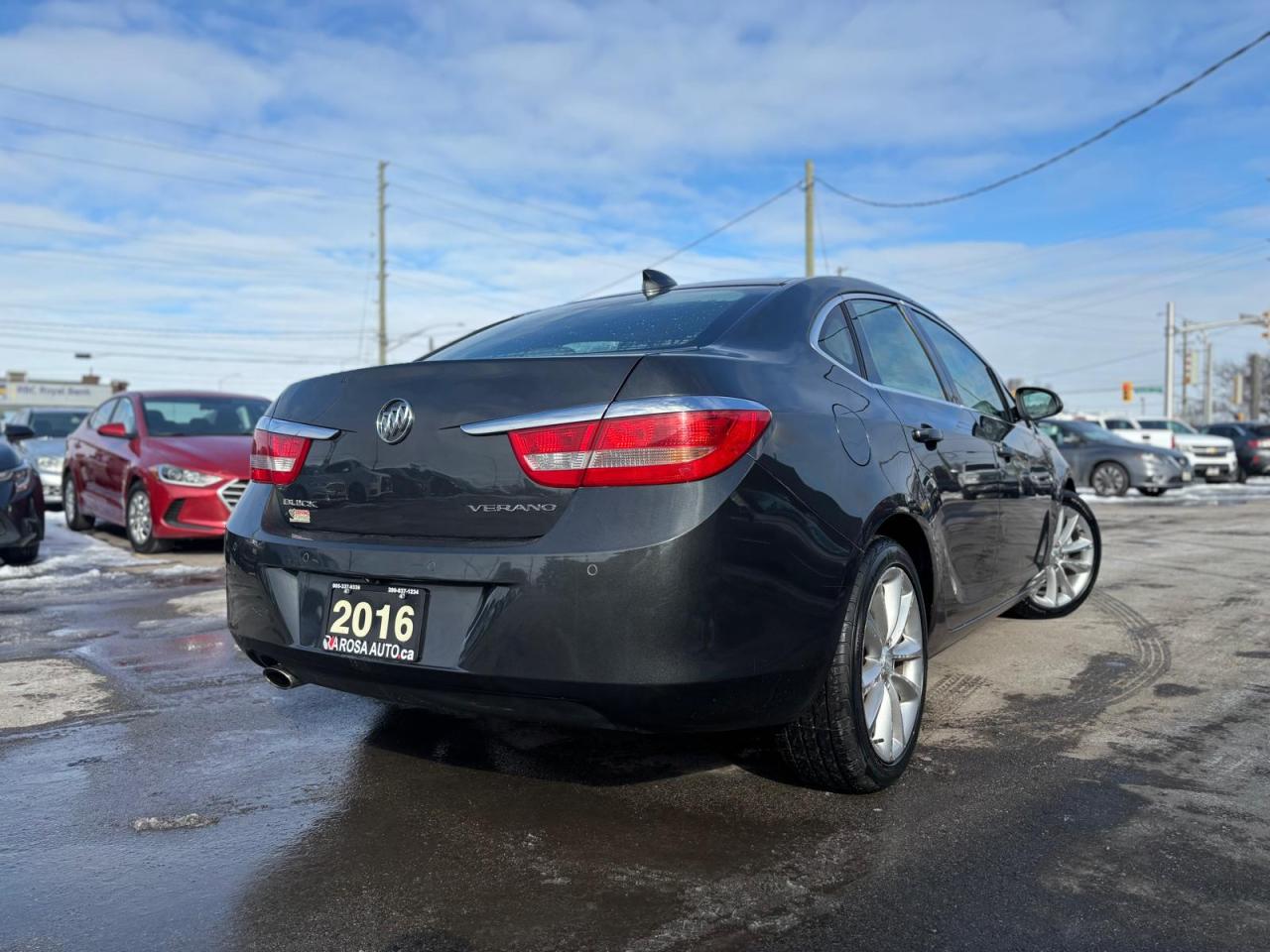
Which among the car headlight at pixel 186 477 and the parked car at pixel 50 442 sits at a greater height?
the parked car at pixel 50 442

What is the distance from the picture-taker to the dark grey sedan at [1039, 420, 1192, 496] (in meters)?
18.0

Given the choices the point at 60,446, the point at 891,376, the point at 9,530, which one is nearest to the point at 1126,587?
the point at 891,376

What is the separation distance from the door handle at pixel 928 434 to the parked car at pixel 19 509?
7.01 meters

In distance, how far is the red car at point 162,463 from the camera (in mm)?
8742

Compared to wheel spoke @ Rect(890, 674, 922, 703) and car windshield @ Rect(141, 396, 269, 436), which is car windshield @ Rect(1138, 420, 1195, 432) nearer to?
car windshield @ Rect(141, 396, 269, 436)

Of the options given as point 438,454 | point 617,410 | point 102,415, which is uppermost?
point 102,415

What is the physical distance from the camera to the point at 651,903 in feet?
7.79

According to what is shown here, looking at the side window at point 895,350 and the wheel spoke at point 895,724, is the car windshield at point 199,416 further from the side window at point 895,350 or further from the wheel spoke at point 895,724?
the wheel spoke at point 895,724

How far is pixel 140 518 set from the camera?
29.8ft

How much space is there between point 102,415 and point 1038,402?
30.2 ft

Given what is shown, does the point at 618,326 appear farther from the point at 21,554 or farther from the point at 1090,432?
the point at 1090,432

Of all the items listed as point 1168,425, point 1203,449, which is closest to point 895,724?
point 1203,449

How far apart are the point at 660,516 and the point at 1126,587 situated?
218 inches

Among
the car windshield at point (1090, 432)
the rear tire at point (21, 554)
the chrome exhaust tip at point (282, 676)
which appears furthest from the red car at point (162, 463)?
the car windshield at point (1090, 432)
